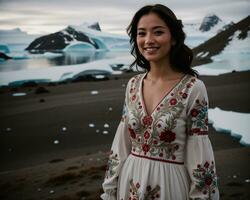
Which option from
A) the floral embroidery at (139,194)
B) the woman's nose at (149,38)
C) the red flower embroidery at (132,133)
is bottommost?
the floral embroidery at (139,194)

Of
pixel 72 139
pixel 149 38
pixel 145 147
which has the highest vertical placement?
pixel 149 38

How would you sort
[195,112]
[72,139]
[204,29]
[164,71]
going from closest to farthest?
[195,112], [164,71], [72,139], [204,29]

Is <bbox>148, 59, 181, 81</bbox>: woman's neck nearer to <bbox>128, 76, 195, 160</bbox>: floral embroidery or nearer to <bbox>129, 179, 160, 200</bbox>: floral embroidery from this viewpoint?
<bbox>128, 76, 195, 160</bbox>: floral embroidery

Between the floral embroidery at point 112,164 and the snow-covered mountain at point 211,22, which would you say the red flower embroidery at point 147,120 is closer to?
the floral embroidery at point 112,164

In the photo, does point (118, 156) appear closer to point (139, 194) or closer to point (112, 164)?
point (112, 164)

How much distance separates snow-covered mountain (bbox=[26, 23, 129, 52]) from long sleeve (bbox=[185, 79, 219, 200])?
178cm

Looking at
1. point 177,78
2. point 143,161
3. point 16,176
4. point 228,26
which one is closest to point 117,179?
point 143,161

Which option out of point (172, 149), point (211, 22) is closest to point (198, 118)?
point (172, 149)

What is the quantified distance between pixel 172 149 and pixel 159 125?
3.3 inches

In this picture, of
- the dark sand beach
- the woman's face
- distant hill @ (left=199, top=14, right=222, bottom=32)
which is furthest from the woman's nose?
distant hill @ (left=199, top=14, right=222, bottom=32)

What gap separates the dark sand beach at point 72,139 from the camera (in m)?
2.56

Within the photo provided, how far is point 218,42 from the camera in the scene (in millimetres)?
2928

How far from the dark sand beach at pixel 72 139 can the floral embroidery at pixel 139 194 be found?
1350 millimetres

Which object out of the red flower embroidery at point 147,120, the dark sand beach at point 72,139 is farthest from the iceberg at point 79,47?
the red flower embroidery at point 147,120
